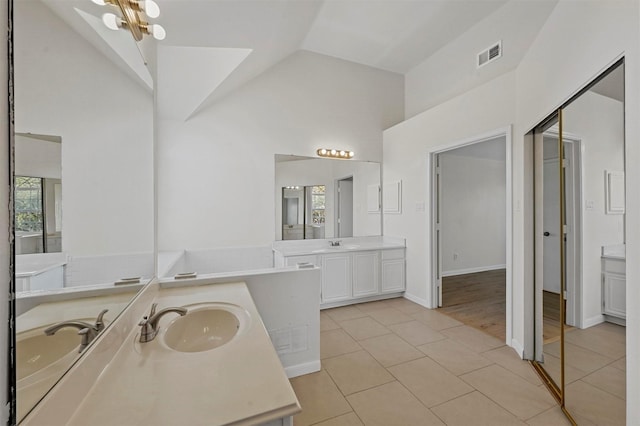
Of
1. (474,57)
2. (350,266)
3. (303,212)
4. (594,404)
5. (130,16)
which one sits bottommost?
(594,404)

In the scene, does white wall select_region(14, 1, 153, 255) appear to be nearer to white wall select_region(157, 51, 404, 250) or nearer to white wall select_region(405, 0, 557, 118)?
white wall select_region(157, 51, 404, 250)

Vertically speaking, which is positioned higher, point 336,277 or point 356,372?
point 336,277

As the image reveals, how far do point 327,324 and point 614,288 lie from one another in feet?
7.96

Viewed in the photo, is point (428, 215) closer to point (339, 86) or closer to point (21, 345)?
point (339, 86)

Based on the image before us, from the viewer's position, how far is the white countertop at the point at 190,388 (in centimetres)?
67

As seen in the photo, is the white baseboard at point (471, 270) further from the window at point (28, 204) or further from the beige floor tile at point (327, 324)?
the window at point (28, 204)

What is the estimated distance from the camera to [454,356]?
2.38 meters

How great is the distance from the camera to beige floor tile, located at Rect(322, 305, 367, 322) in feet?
10.7

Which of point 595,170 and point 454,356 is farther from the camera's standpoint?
point 454,356

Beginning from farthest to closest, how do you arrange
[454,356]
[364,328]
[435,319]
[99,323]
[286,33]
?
1. [435,319]
2. [364,328]
3. [286,33]
4. [454,356]
5. [99,323]

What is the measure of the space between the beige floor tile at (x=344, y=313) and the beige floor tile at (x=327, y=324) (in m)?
Answer: 0.07

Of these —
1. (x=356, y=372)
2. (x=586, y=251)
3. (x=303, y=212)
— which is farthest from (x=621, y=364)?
(x=303, y=212)

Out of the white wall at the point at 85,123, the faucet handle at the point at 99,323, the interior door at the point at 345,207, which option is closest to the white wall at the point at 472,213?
the interior door at the point at 345,207

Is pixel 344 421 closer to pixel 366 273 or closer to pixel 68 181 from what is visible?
pixel 68 181
